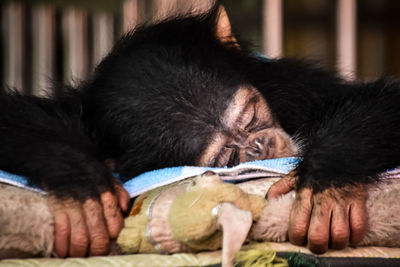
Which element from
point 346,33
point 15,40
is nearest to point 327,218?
point 346,33

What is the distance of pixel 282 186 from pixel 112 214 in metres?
0.47

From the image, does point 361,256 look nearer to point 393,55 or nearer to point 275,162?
point 275,162

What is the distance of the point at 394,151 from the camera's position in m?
1.86

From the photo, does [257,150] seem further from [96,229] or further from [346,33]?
[346,33]

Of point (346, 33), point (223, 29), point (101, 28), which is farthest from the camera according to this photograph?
point (101, 28)

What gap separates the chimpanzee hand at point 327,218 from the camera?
1.46 m

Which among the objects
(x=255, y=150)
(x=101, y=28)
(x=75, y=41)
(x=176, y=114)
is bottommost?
(x=255, y=150)

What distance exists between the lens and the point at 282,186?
5.30ft

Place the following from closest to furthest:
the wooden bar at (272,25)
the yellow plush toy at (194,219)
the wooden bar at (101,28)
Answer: the yellow plush toy at (194,219) → the wooden bar at (272,25) → the wooden bar at (101,28)

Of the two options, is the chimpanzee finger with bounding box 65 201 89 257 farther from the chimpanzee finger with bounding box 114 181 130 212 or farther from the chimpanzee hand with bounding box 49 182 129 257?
the chimpanzee finger with bounding box 114 181 130 212

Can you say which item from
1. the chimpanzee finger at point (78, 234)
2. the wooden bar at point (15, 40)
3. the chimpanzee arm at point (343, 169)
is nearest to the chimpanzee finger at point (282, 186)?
the chimpanzee arm at point (343, 169)

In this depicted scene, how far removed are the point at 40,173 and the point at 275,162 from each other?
0.72 metres

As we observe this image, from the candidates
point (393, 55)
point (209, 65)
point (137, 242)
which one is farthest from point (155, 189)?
point (393, 55)

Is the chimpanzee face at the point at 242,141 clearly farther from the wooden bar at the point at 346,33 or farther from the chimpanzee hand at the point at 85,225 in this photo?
the wooden bar at the point at 346,33
